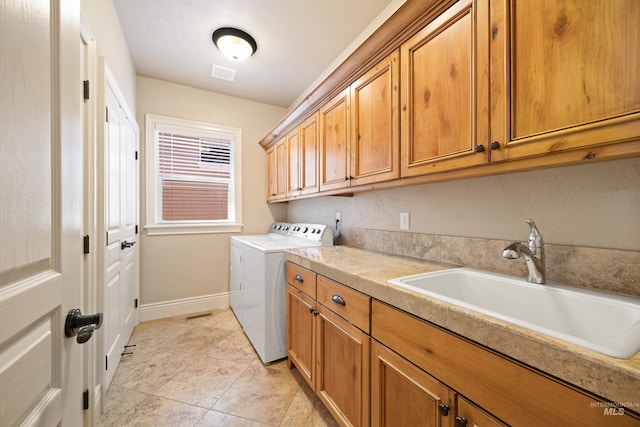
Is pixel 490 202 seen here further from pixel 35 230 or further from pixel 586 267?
pixel 35 230

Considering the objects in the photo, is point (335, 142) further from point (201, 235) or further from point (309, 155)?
point (201, 235)

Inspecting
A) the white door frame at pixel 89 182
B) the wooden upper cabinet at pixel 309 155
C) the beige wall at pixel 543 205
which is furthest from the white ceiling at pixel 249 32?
the beige wall at pixel 543 205

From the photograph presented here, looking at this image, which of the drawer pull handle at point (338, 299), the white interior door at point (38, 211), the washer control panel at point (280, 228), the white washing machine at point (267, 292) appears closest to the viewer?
the white interior door at point (38, 211)

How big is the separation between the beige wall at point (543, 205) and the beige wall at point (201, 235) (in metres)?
2.15

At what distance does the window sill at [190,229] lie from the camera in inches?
113

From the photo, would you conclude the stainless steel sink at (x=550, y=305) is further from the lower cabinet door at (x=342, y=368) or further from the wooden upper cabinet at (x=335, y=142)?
the wooden upper cabinet at (x=335, y=142)

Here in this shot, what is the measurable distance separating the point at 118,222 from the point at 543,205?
2.62 metres

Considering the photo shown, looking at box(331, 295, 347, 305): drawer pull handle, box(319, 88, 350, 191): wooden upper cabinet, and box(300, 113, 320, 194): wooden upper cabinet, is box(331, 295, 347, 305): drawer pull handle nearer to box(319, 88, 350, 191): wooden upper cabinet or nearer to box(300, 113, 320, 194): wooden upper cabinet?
box(319, 88, 350, 191): wooden upper cabinet

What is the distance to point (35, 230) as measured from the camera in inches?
19.1

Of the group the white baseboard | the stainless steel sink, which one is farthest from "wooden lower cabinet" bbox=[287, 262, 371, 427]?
the white baseboard

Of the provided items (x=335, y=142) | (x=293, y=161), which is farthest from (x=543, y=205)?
(x=293, y=161)

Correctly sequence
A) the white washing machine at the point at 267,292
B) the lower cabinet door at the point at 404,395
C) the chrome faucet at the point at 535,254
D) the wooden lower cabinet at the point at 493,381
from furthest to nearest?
the white washing machine at the point at 267,292 → the chrome faucet at the point at 535,254 → the lower cabinet door at the point at 404,395 → the wooden lower cabinet at the point at 493,381

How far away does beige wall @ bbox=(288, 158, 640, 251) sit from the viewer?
35.7 inches

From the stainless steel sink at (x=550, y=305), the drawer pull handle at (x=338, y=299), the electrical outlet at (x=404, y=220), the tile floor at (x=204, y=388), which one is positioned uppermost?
the electrical outlet at (x=404, y=220)
